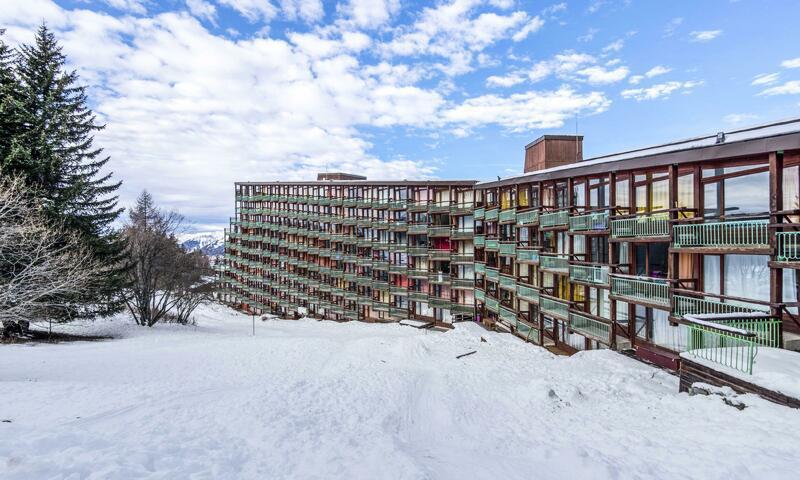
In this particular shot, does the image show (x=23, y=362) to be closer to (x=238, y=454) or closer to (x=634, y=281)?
(x=238, y=454)

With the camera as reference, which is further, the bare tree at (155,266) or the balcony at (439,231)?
the balcony at (439,231)

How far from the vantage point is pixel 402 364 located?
852 inches

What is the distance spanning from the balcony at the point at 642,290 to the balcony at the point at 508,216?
10.9 meters

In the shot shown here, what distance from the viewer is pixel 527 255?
24.5 meters

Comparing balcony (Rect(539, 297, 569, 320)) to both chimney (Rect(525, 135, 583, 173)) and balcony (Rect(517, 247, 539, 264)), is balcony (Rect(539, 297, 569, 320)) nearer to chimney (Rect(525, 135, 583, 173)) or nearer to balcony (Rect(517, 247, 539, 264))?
balcony (Rect(517, 247, 539, 264))

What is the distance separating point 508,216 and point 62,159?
31.5m

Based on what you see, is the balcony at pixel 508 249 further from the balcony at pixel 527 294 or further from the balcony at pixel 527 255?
the balcony at pixel 527 294

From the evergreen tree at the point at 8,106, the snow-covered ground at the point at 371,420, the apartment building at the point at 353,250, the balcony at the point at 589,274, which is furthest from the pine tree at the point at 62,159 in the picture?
the balcony at the point at 589,274

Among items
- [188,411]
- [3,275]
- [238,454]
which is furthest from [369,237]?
[238,454]

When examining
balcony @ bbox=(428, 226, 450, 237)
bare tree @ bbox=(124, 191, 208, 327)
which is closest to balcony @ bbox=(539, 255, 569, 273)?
balcony @ bbox=(428, 226, 450, 237)

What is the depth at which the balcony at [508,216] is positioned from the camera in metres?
26.8

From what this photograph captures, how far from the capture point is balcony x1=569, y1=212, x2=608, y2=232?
1752cm

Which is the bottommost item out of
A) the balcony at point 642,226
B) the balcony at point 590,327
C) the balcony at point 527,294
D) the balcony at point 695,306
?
the balcony at point 590,327

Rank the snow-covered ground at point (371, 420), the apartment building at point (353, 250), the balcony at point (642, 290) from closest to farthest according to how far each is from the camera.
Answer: the snow-covered ground at point (371, 420)
the balcony at point (642, 290)
the apartment building at point (353, 250)
